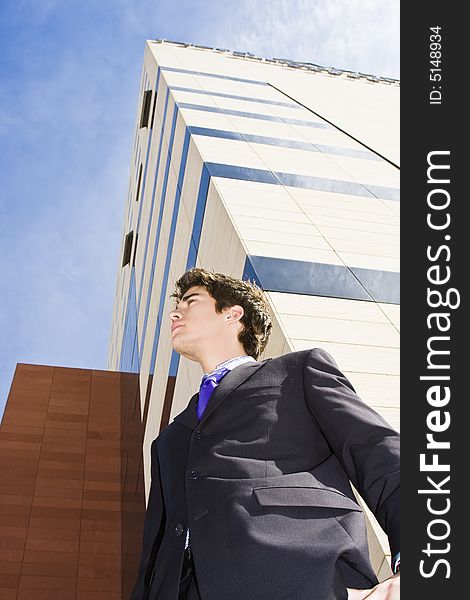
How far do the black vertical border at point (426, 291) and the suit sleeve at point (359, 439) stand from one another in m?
0.20

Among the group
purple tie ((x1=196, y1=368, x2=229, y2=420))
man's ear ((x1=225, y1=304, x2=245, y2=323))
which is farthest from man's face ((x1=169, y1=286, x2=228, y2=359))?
purple tie ((x1=196, y1=368, x2=229, y2=420))

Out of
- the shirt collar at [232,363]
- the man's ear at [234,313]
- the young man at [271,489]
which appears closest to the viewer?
the young man at [271,489]

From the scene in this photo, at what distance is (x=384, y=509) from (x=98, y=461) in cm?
1647

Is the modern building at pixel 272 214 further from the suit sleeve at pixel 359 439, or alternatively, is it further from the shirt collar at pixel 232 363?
the suit sleeve at pixel 359 439

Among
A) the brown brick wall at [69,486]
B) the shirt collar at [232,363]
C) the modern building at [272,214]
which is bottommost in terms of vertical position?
the brown brick wall at [69,486]

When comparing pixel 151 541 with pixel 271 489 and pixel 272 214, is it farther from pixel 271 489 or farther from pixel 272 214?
pixel 272 214

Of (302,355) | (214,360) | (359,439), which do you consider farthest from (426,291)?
(214,360)

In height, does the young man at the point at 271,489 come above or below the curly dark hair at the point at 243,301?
below

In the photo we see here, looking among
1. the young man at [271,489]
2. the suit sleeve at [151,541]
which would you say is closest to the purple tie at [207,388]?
the young man at [271,489]

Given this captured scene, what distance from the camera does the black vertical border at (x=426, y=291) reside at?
189 cm

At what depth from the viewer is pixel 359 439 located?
8.00 ft

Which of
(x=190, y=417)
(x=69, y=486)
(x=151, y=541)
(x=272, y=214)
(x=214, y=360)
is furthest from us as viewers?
(x=69, y=486)

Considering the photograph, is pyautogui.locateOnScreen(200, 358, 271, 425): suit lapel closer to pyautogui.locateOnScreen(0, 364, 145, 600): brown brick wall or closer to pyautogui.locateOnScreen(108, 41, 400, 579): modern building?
pyautogui.locateOnScreen(108, 41, 400, 579): modern building

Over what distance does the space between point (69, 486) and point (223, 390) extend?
14.5 m
